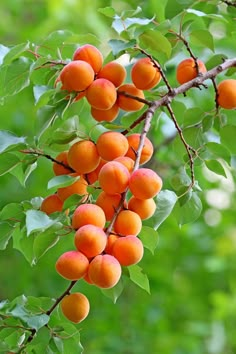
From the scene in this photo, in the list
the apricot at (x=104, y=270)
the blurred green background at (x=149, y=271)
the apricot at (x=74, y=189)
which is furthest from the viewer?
the blurred green background at (x=149, y=271)

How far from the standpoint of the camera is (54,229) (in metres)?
0.75

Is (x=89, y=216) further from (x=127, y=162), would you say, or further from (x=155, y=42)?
(x=155, y=42)

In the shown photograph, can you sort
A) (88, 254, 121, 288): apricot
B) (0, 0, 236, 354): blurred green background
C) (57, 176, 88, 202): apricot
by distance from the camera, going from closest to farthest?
(88, 254, 121, 288): apricot < (57, 176, 88, 202): apricot < (0, 0, 236, 354): blurred green background

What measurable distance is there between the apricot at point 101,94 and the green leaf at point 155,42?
81 millimetres

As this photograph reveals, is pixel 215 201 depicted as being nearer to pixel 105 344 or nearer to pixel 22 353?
pixel 105 344

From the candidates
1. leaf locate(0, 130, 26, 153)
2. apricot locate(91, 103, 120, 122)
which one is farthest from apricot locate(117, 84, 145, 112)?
leaf locate(0, 130, 26, 153)

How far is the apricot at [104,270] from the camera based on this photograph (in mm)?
699

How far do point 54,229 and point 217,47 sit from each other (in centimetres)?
94

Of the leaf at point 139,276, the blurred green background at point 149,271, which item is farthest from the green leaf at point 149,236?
the blurred green background at point 149,271

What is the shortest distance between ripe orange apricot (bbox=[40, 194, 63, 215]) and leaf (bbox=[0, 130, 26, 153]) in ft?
0.24

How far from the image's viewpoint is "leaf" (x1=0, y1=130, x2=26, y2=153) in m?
0.82

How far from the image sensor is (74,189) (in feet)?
2.64

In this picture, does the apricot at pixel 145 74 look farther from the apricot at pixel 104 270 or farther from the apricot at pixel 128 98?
the apricot at pixel 104 270

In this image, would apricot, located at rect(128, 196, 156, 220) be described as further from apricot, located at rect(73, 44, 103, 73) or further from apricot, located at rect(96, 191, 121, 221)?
apricot, located at rect(73, 44, 103, 73)
